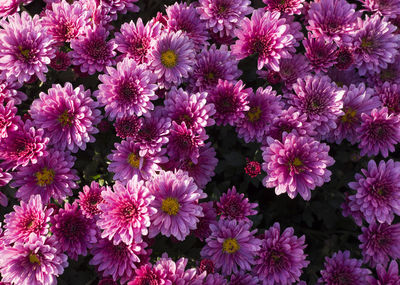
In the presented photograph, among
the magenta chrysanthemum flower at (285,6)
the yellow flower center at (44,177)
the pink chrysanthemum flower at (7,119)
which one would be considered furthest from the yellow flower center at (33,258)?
the magenta chrysanthemum flower at (285,6)

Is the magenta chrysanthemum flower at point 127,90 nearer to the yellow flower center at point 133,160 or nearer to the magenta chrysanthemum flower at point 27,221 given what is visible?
the yellow flower center at point 133,160

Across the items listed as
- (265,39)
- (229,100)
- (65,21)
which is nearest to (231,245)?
(229,100)

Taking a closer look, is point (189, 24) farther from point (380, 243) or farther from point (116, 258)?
point (380, 243)

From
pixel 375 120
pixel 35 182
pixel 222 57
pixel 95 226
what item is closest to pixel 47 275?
pixel 95 226

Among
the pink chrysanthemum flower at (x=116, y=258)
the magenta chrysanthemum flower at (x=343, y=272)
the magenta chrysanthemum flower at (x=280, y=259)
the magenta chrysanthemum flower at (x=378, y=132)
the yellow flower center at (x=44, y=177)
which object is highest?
the yellow flower center at (x=44, y=177)

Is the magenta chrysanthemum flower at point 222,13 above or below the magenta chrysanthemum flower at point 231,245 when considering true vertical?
above

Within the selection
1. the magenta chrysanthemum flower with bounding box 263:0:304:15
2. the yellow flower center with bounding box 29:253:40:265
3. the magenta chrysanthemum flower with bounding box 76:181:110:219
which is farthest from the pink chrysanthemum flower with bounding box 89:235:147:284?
the magenta chrysanthemum flower with bounding box 263:0:304:15

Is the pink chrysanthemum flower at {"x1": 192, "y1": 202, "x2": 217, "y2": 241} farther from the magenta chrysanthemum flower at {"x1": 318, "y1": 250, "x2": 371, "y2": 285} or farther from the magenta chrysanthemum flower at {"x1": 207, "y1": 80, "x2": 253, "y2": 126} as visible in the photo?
the magenta chrysanthemum flower at {"x1": 318, "y1": 250, "x2": 371, "y2": 285}
